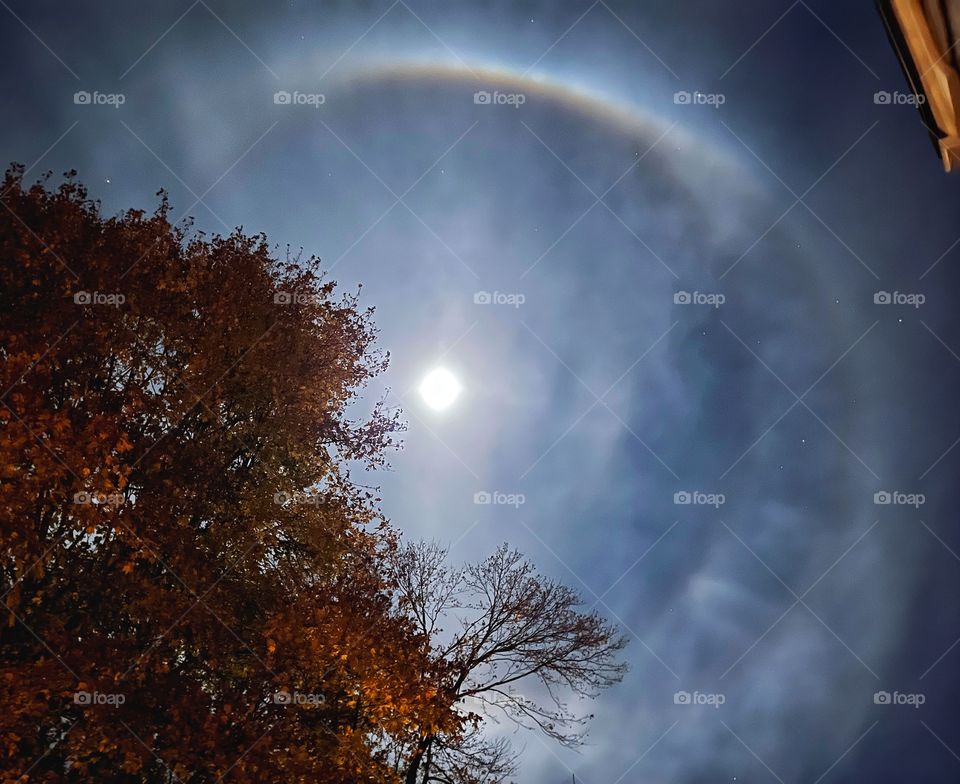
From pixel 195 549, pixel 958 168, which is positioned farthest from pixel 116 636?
pixel 958 168

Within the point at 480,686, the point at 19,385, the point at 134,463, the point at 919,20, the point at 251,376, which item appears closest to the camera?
the point at 919,20

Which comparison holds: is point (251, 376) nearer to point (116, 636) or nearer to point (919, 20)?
point (116, 636)

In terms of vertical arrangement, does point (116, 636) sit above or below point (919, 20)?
below

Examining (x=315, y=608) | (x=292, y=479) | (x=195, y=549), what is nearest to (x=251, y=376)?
(x=292, y=479)

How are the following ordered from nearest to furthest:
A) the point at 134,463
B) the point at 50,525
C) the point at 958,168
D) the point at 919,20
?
1. the point at 919,20
2. the point at 958,168
3. the point at 50,525
4. the point at 134,463

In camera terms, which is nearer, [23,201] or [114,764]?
[114,764]

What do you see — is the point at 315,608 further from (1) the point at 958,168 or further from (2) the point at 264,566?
(1) the point at 958,168

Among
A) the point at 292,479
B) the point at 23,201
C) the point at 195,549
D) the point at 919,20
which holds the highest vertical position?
the point at 919,20
